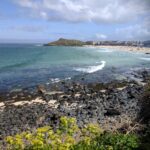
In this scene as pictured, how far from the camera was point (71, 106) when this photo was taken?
28359 mm

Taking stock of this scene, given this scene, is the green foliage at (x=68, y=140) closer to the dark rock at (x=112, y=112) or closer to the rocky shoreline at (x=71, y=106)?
the rocky shoreline at (x=71, y=106)

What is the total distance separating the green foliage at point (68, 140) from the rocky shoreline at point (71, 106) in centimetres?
283

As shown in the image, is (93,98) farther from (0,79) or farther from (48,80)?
(0,79)

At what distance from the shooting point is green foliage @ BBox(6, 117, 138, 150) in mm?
9727

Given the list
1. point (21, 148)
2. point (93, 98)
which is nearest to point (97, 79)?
point (93, 98)

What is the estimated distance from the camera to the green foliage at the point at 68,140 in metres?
9.73

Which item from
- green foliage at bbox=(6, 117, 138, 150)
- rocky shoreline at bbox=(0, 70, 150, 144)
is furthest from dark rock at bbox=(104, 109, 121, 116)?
green foliage at bbox=(6, 117, 138, 150)

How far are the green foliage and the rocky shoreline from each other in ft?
9.29

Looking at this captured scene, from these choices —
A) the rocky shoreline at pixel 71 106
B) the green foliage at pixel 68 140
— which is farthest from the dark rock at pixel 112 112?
the green foliage at pixel 68 140

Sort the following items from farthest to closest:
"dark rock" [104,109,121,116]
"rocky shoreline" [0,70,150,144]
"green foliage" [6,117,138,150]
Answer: "dark rock" [104,109,121,116] → "rocky shoreline" [0,70,150,144] → "green foliage" [6,117,138,150]

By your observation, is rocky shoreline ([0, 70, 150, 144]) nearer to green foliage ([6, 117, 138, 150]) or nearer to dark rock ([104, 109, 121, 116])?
dark rock ([104, 109, 121, 116])

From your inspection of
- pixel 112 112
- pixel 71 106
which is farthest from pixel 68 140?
pixel 71 106

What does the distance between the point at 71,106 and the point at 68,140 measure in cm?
1832

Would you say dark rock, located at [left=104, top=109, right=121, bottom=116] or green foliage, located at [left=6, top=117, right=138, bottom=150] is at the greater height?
green foliage, located at [left=6, top=117, right=138, bottom=150]
